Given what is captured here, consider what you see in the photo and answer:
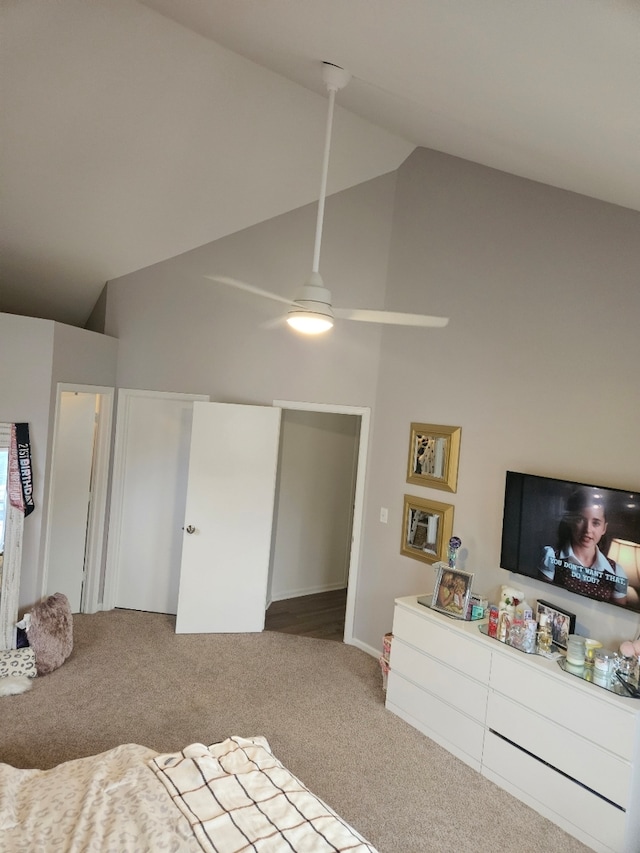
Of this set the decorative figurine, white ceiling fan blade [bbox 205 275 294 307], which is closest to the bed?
the decorative figurine

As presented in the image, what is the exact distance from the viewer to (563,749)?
8.69ft

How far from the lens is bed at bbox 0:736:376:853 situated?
1.57 metres

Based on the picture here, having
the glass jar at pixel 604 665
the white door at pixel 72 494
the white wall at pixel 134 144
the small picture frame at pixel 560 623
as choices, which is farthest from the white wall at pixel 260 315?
the glass jar at pixel 604 665

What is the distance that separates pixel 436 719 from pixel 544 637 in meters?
0.79

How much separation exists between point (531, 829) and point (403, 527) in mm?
1905

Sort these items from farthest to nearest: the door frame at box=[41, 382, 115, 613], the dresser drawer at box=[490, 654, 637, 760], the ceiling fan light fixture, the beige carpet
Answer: the door frame at box=[41, 382, 115, 613] → the ceiling fan light fixture → the beige carpet → the dresser drawer at box=[490, 654, 637, 760]

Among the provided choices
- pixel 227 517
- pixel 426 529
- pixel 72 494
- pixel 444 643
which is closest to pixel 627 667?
pixel 444 643

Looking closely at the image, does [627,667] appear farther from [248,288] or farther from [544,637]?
[248,288]

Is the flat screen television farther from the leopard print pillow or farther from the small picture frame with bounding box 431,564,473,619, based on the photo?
the leopard print pillow

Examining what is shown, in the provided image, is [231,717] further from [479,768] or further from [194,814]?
[194,814]

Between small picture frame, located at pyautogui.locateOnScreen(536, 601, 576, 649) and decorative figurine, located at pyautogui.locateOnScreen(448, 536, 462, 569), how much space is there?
589 millimetres

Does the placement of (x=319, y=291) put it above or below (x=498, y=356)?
above

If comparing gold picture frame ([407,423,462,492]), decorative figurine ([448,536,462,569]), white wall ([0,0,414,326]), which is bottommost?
decorative figurine ([448,536,462,569])

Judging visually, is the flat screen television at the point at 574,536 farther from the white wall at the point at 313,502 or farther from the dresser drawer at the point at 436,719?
the white wall at the point at 313,502
